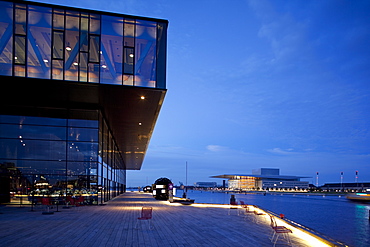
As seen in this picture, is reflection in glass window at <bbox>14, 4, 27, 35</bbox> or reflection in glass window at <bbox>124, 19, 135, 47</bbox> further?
reflection in glass window at <bbox>124, 19, 135, 47</bbox>

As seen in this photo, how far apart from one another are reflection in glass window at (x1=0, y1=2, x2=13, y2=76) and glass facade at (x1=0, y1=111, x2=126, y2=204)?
20.1 ft

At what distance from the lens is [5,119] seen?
2027 centimetres

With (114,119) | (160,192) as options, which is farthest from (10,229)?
(160,192)

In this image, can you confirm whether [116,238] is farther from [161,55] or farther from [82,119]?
[82,119]

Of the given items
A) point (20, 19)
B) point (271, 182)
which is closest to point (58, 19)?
point (20, 19)

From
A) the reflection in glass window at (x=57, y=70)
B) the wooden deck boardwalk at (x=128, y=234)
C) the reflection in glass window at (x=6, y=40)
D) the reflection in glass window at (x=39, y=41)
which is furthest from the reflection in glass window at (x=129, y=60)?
the wooden deck boardwalk at (x=128, y=234)

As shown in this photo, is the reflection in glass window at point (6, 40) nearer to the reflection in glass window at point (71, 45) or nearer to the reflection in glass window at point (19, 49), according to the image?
the reflection in glass window at point (19, 49)

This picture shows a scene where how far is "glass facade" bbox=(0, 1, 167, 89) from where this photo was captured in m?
15.5

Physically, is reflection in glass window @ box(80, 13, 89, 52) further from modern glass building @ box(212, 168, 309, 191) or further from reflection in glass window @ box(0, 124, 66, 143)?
modern glass building @ box(212, 168, 309, 191)

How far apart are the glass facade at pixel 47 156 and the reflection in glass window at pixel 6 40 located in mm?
6130

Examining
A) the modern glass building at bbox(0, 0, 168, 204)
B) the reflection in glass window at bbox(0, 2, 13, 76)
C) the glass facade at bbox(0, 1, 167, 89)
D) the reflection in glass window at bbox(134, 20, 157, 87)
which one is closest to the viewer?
the reflection in glass window at bbox(0, 2, 13, 76)

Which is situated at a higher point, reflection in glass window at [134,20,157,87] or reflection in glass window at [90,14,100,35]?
reflection in glass window at [90,14,100,35]

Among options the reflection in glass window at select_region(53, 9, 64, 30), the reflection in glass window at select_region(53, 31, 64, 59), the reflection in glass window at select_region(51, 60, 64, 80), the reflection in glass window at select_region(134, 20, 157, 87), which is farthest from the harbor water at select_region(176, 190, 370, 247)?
the reflection in glass window at select_region(53, 9, 64, 30)

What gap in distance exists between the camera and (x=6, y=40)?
50.6 ft
